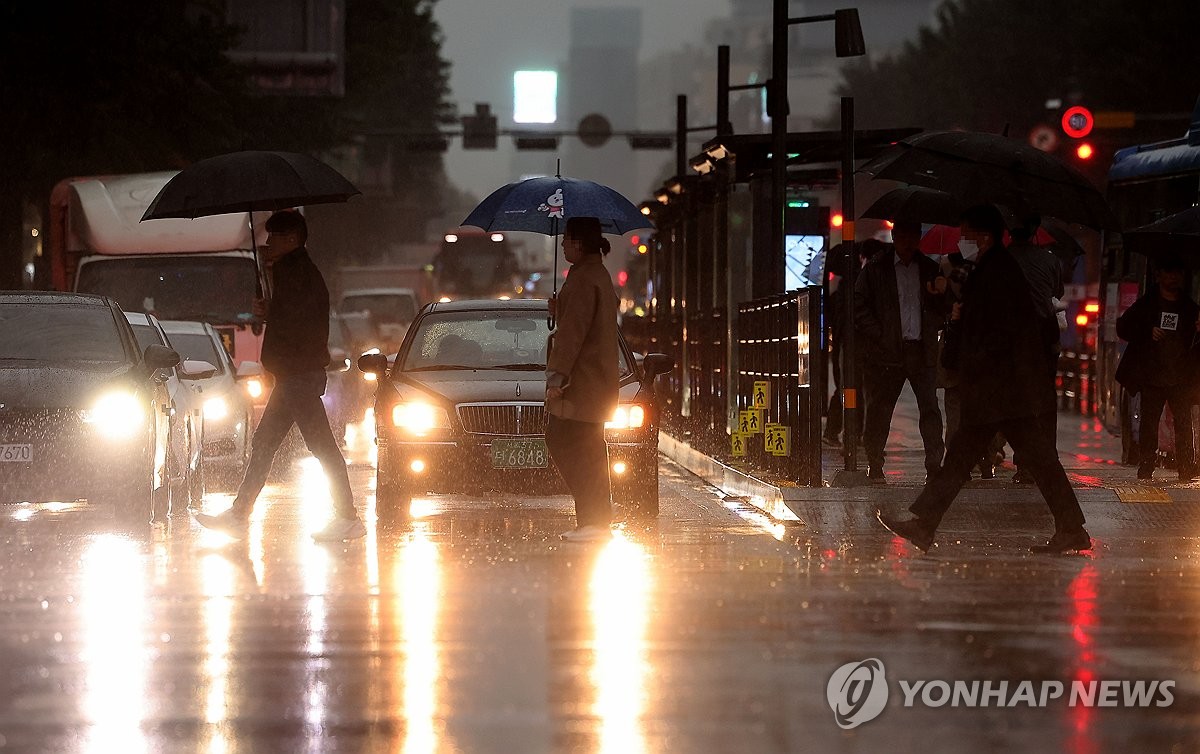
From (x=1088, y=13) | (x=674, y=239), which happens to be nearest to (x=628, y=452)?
(x=674, y=239)

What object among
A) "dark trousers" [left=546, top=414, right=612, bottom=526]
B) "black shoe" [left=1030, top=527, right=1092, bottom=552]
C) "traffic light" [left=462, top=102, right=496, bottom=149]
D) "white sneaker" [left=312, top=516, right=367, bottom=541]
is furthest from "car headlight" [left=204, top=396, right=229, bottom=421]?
"traffic light" [left=462, top=102, right=496, bottom=149]

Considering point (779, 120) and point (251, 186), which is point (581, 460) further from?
point (779, 120)

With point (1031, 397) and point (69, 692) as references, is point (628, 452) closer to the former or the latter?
point (1031, 397)

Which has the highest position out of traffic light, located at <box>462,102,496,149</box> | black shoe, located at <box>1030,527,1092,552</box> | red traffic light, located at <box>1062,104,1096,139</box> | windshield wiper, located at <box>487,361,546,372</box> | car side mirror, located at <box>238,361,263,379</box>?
traffic light, located at <box>462,102,496,149</box>

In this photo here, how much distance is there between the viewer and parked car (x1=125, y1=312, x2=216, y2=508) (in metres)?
15.6

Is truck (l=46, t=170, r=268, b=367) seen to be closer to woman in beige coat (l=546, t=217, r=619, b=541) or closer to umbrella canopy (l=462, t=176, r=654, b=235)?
umbrella canopy (l=462, t=176, r=654, b=235)

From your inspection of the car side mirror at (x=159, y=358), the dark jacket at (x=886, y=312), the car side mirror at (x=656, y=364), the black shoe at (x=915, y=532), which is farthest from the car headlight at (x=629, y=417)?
the car side mirror at (x=159, y=358)

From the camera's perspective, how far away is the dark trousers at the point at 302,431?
534 inches

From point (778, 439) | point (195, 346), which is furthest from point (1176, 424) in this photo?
point (195, 346)

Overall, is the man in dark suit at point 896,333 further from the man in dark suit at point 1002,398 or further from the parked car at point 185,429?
the parked car at point 185,429

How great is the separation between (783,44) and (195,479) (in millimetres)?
5570

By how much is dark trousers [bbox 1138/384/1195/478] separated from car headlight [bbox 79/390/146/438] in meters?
7.52

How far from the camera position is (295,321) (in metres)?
13.6

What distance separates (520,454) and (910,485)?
2.71 metres
